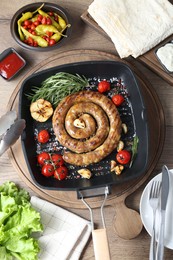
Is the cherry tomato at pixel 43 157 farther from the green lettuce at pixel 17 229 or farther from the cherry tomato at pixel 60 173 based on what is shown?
the green lettuce at pixel 17 229

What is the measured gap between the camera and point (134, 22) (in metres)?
2.80

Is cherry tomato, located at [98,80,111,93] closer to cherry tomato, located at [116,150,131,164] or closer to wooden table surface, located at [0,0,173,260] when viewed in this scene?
wooden table surface, located at [0,0,173,260]

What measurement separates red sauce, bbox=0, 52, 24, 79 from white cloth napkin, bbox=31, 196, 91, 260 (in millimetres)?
695

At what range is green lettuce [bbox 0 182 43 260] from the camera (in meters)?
2.51

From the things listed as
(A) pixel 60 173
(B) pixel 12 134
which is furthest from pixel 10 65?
(A) pixel 60 173

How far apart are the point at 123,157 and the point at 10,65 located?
0.81m

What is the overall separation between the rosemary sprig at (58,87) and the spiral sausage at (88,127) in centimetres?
6

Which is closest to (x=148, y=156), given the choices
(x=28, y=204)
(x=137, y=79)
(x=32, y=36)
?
(x=137, y=79)

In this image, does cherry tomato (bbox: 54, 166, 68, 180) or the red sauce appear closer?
cherry tomato (bbox: 54, 166, 68, 180)

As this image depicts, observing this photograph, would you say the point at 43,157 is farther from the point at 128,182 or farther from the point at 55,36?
the point at 55,36

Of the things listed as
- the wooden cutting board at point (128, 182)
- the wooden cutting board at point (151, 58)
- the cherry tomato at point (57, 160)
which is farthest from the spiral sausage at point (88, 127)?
the wooden cutting board at point (151, 58)

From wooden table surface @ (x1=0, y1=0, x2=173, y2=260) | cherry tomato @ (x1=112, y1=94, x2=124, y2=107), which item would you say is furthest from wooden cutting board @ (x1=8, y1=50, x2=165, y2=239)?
cherry tomato @ (x1=112, y1=94, x2=124, y2=107)

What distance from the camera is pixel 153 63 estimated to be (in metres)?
2.77

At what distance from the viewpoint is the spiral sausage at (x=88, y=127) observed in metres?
2.69
